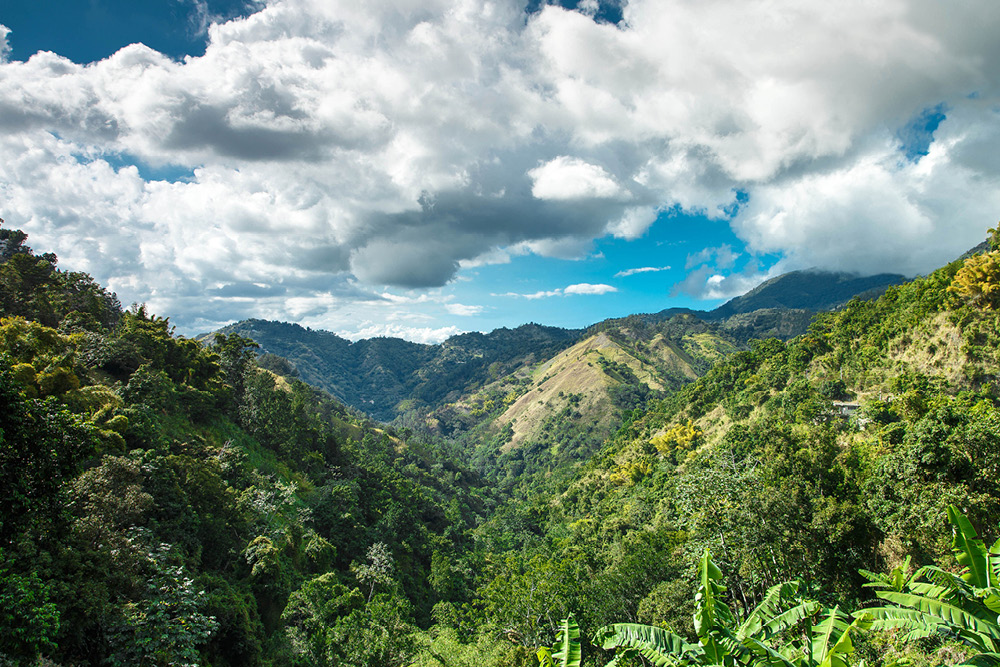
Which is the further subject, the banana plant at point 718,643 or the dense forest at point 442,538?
the dense forest at point 442,538

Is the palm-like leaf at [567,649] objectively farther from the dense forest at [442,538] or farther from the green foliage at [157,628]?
the green foliage at [157,628]

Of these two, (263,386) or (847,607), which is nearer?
(847,607)

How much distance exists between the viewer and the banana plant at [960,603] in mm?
5750

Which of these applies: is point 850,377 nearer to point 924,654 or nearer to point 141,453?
point 924,654

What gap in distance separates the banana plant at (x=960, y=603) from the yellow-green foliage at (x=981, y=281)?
163 ft

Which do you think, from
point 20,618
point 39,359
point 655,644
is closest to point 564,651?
point 655,644

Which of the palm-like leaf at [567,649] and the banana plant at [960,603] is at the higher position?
the banana plant at [960,603]

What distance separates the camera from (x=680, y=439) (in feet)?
258

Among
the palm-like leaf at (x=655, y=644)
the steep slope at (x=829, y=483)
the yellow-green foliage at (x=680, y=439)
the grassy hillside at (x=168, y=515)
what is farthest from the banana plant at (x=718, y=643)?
the yellow-green foliage at (x=680, y=439)

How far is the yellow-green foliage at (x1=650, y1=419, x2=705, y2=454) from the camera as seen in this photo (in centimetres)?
7649

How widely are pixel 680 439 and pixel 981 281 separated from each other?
154ft

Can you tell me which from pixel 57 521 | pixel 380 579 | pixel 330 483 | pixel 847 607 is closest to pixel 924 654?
pixel 847 607

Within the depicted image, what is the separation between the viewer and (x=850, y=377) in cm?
5725

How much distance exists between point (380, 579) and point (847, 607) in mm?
34541
